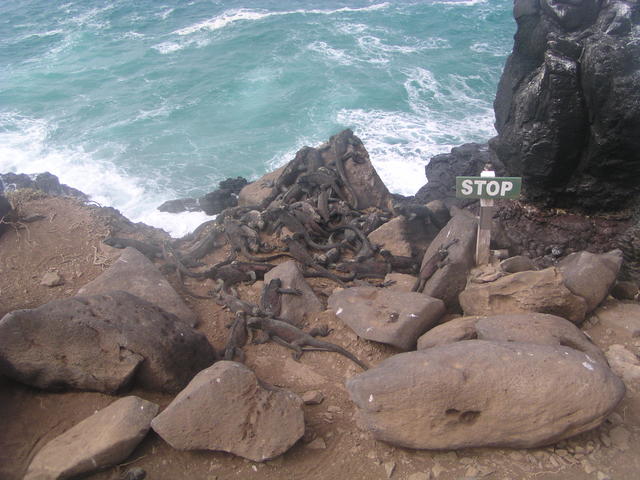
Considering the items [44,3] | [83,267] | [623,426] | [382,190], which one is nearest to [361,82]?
[382,190]

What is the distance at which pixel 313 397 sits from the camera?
5.22 metres

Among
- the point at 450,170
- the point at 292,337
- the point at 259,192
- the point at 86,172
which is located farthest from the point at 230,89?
the point at 292,337

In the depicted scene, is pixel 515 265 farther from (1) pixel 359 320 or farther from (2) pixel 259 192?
(2) pixel 259 192

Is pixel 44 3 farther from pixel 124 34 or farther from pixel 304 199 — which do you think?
pixel 304 199

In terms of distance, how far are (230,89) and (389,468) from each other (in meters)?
20.3

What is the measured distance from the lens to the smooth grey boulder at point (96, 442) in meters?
4.14

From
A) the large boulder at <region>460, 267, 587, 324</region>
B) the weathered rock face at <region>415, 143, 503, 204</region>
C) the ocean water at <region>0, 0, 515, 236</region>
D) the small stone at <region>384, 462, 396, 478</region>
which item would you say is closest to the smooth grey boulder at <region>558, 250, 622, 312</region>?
the large boulder at <region>460, 267, 587, 324</region>

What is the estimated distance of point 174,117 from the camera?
66.9 ft

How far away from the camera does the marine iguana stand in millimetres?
6086

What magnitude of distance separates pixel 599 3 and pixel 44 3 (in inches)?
1498

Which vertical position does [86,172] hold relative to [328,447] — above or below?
below

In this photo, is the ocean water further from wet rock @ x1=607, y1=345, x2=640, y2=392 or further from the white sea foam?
wet rock @ x1=607, y1=345, x2=640, y2=392

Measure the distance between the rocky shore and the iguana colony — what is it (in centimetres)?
4

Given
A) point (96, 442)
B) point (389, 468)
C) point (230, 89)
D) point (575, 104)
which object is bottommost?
point (230, 89)
